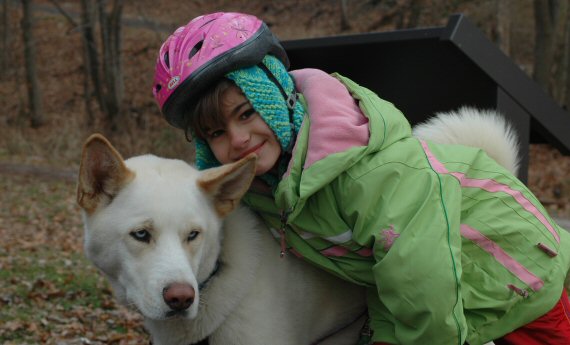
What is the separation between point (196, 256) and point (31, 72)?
1854cm

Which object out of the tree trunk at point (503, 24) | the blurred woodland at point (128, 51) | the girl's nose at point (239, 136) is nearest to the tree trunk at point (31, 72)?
the blurred woodland at point (128, 51)

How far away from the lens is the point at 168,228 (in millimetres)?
2439

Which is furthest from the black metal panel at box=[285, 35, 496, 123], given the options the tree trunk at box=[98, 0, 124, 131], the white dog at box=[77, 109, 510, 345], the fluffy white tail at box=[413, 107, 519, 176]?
the tree trunk at box=[98, 0, 124, 131]

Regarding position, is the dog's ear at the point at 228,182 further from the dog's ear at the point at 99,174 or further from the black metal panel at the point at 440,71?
the black metal panel at the point at 440,71

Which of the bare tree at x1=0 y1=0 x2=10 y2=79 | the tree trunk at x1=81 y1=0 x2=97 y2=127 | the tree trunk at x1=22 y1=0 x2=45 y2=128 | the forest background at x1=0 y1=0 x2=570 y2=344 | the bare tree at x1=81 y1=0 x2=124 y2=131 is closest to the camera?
the forest background at x1=0 y1=0 x2=570 y2=344

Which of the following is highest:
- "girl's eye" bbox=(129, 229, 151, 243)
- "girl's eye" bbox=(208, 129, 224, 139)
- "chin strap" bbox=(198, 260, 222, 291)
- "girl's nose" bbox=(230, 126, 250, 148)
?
"girl's nose" bbox=(230, 126, 250, 148)

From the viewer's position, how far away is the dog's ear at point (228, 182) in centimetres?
260

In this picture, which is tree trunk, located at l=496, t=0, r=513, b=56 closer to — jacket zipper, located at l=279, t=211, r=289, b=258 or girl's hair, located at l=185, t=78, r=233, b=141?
girl's hair, located at l=185, t=78, r=233, b=141

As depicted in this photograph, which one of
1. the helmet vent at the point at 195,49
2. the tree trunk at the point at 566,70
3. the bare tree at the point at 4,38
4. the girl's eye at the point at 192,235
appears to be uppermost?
the helmet vent at the point at 195,49

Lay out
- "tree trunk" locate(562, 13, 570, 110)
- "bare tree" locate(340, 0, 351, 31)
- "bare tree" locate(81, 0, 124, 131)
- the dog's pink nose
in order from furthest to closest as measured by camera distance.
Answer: "bare tree" locate(340, 0, 351, 31) → "bare tree" locate(81, 0, 124, 131) → "tree trunk" locate(562, 13, 570, 110) → the dog's pink nose

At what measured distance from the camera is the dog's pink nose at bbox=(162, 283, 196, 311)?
7.61 ft

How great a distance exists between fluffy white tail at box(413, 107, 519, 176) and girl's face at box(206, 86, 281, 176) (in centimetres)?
88

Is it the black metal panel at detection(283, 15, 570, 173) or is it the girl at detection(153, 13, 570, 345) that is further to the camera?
the black metal panel at detection(283, 15, 570, 173)

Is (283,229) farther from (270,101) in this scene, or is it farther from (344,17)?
(344,17)
